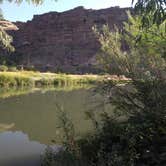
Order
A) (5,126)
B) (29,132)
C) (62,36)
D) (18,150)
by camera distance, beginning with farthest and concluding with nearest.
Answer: (62,36) → (5,126) → (29,132) → (18,150)

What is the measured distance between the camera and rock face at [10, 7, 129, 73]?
9594 cm

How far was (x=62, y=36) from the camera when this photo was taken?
101000mm

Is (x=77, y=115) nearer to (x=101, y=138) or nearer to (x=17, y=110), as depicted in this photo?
(x=17, y=110)

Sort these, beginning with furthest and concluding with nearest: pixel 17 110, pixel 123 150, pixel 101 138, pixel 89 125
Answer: pixel 17 110, pixel 89 125, pixel 101 138, pixel 123 150

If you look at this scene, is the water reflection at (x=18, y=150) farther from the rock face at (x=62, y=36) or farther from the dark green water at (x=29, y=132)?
the rock face at (x=62, y=36)

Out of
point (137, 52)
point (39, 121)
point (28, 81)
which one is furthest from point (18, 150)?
point (28, 81)

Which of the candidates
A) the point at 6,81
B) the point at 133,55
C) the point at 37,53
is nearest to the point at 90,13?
the point at 37,53

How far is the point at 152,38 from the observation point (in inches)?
282

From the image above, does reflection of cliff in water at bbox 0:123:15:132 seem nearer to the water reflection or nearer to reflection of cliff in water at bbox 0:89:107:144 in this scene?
reflection of cliff in water at bbox 0:89:107:144

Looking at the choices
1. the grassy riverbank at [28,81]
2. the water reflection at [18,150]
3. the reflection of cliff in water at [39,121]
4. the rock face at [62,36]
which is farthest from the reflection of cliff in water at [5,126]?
the rock face at [62,36]

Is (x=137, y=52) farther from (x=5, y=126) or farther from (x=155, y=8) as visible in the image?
(x=5, y=126)

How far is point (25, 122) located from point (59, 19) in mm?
91741

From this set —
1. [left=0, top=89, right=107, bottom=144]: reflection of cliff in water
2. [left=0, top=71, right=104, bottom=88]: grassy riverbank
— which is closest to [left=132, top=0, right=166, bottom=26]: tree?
[left=0, top=89, right=107, bottom=144]: reflection of cliff in water

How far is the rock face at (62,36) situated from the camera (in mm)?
95938
